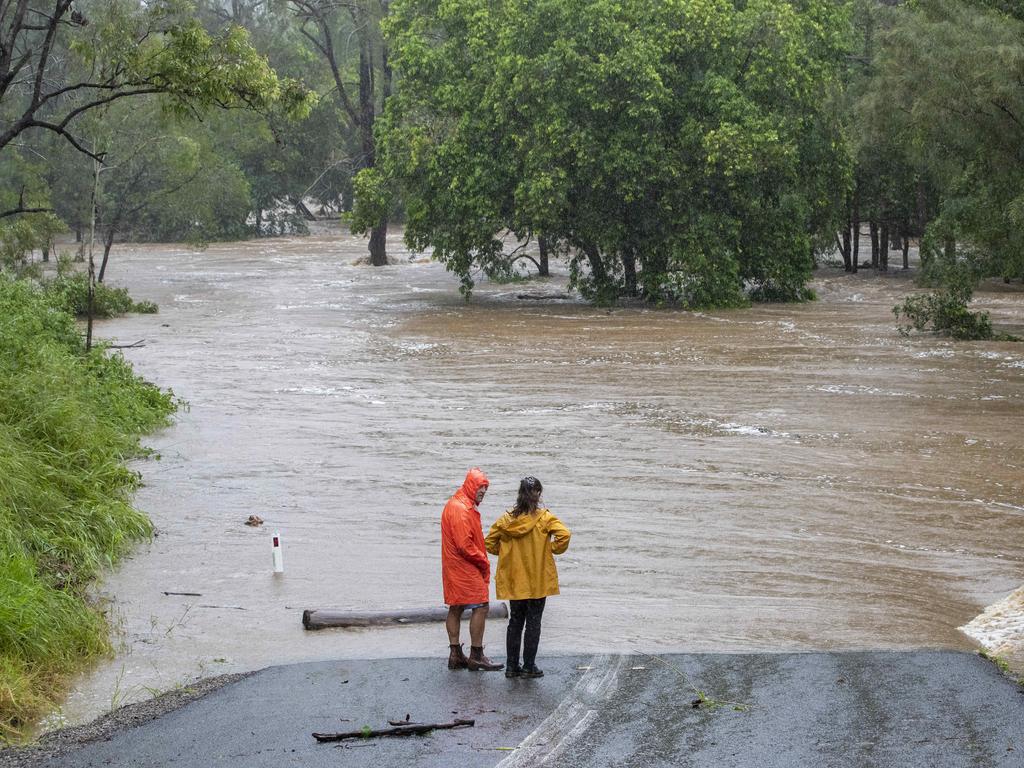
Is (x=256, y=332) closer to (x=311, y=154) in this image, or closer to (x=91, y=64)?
(x=91, y=64)

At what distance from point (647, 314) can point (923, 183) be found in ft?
46.3

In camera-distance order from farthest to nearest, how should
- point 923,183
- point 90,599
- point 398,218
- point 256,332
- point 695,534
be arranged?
1. point 398,218
2. point 923,183
3. point 256,332
4. point 695,534
5. point 90,599

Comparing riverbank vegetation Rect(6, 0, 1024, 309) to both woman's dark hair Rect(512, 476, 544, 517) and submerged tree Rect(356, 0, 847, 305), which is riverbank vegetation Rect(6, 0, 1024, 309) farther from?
woman's dark hair Rect(512, 476, 544, 517)

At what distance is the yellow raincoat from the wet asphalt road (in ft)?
2.22

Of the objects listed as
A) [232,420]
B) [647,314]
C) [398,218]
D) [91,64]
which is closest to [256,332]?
[647,314]

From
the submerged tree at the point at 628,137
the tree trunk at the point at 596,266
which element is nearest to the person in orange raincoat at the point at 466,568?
the submerged tree at the point at 628,137

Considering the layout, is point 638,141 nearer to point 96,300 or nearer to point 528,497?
point 96,300

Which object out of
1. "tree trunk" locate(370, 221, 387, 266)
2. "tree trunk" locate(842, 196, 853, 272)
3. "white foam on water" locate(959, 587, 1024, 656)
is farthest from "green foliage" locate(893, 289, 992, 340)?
"tree trunk" locate(370, 221, 387, 266)

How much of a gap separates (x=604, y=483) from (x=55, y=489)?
665cm

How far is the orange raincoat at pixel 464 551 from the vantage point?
9.52 metres

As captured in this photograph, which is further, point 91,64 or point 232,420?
point 232,420

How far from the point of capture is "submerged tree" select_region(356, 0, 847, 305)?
3569 centimetres

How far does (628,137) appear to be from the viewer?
35875 mm

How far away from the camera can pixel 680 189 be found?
120 ft
